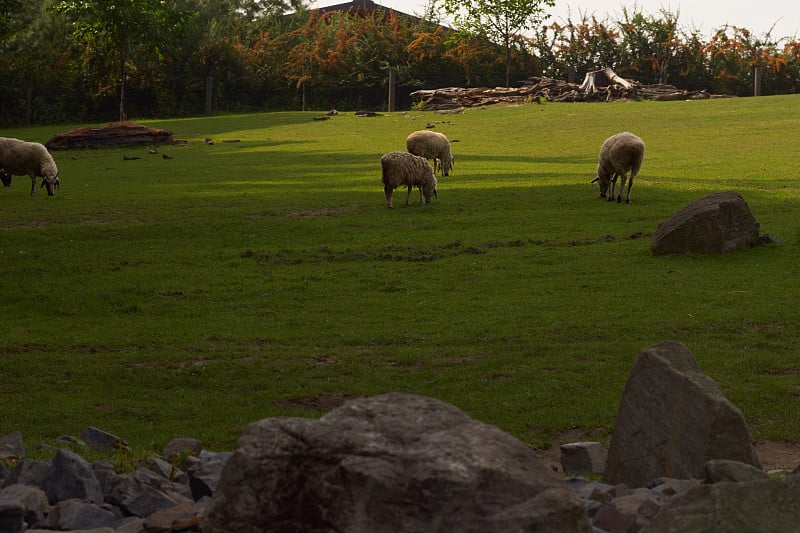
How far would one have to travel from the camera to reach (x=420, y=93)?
63.1m

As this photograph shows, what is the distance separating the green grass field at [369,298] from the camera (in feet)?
39.1

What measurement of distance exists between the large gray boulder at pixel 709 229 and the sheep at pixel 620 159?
254 inches

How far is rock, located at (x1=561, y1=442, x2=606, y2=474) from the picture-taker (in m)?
8.84

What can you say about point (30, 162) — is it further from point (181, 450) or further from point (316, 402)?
point (181, 450)

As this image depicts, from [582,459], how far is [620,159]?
1849cm

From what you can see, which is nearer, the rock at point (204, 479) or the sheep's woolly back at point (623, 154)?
the rock at point (204, 479)

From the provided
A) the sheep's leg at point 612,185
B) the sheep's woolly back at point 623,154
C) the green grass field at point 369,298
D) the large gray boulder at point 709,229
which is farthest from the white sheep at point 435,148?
the large gray boulder at point 709,229

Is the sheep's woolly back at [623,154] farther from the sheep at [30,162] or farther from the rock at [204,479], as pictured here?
the rock at [204,479]

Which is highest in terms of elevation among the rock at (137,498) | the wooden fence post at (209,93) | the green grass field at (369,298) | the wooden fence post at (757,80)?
the wooden fence post at (757,80)

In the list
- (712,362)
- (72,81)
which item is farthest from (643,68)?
(712,362)

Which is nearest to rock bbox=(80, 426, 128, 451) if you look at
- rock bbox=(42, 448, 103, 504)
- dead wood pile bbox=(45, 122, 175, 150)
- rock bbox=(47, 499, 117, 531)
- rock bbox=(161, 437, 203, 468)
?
rock bbox=(161, 437, 203, 468)

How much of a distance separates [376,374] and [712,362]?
13.8ft

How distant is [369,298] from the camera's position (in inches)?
680

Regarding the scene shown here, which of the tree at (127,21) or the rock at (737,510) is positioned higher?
the tree at (127,21)
